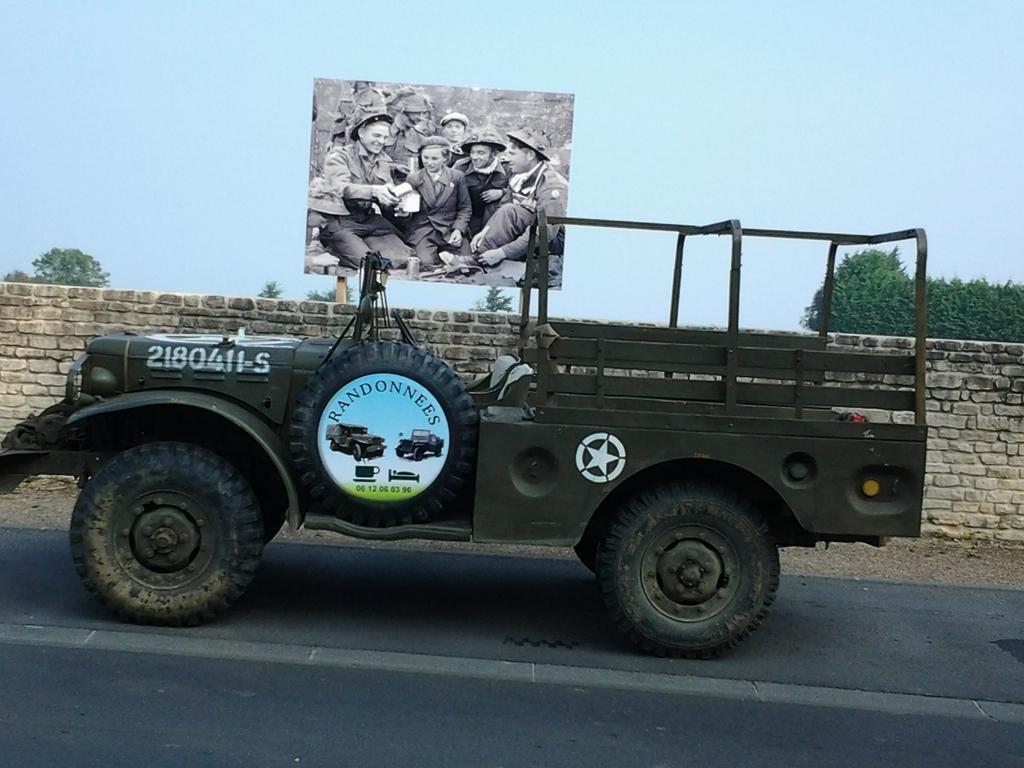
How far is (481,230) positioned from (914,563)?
18.8ft

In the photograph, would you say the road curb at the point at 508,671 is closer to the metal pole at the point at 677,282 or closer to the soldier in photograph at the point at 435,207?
the metal pole at the point at 677,282

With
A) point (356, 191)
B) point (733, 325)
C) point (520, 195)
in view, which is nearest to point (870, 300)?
point (520, 195)

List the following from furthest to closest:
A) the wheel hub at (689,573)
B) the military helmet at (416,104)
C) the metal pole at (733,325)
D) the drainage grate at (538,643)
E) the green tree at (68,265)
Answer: the green tree at (68,265) → the military helmet at (416,104) → the drainage grate at (538,643) → the wheel hub at (689,573) → the metal pole at (733,325)

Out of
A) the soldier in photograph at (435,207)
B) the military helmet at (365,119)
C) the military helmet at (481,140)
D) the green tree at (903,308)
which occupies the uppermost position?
the military helmet at (365,119)

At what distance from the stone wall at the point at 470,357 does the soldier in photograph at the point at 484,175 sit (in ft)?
6.65

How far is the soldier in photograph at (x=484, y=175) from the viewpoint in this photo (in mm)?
12242

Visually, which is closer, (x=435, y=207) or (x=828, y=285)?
(x=828, y=285)

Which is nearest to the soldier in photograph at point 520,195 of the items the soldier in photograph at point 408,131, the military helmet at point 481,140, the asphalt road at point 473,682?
the military helmet at point 481,140

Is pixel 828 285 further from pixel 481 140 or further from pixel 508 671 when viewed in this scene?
pixel 481 140

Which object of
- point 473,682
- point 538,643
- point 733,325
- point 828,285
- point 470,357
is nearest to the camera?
point 473,682

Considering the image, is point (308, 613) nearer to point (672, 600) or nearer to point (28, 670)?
point (28, 670)

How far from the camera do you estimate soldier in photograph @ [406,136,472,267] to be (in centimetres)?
1223

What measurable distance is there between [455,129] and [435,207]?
2.89 feet

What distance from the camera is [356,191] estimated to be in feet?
39.8
